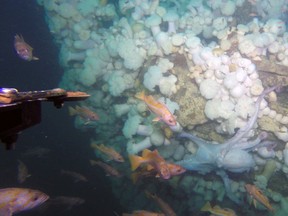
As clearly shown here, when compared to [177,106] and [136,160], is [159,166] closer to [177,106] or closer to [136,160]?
[136,160]

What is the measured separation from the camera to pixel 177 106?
6082mm

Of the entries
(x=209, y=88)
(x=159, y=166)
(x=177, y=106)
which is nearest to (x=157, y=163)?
(x=159, y=166)

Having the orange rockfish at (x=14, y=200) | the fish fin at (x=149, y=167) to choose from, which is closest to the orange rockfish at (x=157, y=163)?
the fish fin at (x=149, y=167)

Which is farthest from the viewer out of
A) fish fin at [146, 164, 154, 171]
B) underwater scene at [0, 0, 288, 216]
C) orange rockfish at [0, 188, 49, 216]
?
underwater scene at [0, 0, 288, 216]

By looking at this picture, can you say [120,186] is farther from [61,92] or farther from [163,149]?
[61,92]

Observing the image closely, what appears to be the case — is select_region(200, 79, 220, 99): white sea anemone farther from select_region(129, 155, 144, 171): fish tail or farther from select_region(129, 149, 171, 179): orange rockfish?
select_region(129, 155, 144, 171): fish tail

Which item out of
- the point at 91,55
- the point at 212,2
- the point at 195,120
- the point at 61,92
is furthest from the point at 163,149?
the point at 61,92

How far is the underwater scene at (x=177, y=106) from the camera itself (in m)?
5.72

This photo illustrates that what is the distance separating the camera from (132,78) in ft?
22.7

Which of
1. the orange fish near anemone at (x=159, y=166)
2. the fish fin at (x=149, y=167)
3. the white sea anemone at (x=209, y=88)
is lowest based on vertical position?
the fish fin at (x=149, y=167)

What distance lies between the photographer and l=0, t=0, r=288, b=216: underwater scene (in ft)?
18.8

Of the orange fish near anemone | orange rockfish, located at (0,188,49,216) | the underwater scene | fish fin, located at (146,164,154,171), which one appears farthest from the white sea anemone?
orange rockfish, located at (0,188,49,216)

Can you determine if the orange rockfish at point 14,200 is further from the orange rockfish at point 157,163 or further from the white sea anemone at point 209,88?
the white sea anemone at point 209,88

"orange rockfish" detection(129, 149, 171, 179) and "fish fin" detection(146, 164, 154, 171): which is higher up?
"orange rockfish" detection(129, 149, 171, 179)
